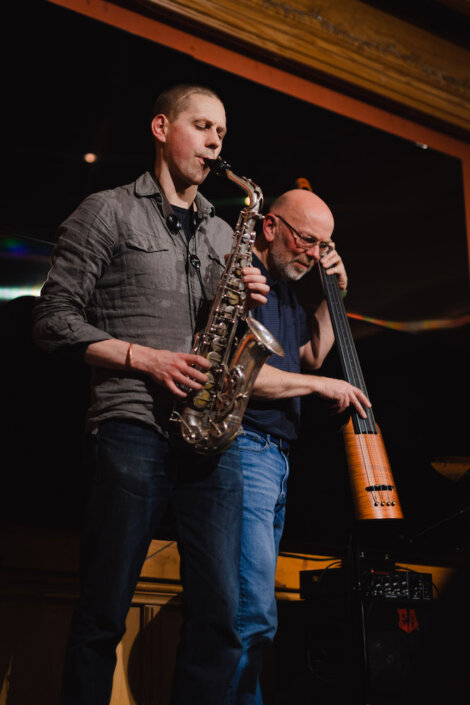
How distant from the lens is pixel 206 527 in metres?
1.58

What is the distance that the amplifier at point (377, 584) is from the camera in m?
2.20

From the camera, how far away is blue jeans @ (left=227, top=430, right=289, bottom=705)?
1.77 m

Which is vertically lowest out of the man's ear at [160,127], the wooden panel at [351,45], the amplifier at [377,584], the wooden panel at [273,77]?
the amplifier at [377,584]

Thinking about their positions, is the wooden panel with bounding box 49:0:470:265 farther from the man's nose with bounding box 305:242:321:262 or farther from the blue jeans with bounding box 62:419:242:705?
the blue jeans with bounding box 62:419:242:705

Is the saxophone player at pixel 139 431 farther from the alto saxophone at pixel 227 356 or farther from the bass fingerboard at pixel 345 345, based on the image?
the bass fingerboard at pixel 345 345

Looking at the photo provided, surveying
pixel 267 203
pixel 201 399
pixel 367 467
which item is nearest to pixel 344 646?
pixel 367 467

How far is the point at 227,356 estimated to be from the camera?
187cm

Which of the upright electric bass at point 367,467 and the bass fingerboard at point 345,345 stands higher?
the bass fingerboard at point 345,345

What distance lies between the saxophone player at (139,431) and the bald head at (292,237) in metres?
0.55

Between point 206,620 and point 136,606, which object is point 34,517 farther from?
point 206,620

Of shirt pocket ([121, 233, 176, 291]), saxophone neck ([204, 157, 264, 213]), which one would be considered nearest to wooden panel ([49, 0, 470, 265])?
saxophone neck ([204, 157, 264, 213])

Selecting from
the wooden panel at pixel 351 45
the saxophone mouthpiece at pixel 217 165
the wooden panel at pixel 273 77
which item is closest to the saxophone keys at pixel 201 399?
the saxophone mouthpiece at pixel 217 165

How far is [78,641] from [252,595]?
547 mm

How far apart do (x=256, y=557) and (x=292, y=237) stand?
1.12 m
